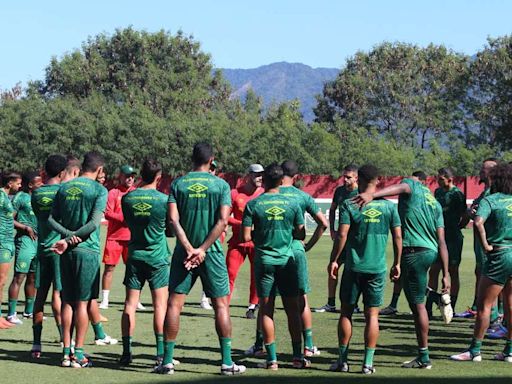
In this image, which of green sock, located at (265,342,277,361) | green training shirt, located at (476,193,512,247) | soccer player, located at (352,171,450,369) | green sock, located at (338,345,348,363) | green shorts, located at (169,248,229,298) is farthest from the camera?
green training shirt, located at (476,193,512,247)

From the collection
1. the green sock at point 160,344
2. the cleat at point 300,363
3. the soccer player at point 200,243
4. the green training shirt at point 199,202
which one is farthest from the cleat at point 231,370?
the green training shirt at point 199,202

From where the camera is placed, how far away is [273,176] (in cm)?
1059

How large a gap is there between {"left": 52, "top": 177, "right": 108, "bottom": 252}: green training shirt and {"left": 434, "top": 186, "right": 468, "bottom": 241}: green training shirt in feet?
20.3

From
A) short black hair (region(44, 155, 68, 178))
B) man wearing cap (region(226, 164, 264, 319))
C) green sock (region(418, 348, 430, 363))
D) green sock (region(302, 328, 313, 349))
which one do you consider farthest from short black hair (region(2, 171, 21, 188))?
green sock (region(418, 348, 430, 363))

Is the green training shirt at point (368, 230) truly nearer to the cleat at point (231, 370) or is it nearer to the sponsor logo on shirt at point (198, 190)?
the sponsor logo on shirt at point (198, 190)

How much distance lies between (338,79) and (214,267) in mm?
82858

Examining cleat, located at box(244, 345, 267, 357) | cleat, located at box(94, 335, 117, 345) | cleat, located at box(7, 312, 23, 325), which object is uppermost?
cleat, located at box(244, 345, 267, 357)

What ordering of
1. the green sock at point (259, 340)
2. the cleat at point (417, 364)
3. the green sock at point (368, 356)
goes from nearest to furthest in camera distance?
the green sock at point (368, 356)
the cleat at point (417, 364)
the green sock at point (259, 340)

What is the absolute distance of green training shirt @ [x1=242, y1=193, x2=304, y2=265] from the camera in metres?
10.5

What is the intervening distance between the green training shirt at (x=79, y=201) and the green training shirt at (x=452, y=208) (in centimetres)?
619

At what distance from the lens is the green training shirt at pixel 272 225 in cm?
1052

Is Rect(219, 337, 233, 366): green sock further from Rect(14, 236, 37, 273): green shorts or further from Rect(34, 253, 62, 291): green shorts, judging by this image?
Rect(14, 236, 37, 273): green shorts

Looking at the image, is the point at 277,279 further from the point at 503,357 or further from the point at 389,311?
the point at 389,311

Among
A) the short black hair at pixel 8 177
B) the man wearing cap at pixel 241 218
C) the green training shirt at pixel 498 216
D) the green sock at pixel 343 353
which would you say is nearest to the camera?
the green sock at pixel 343 353
